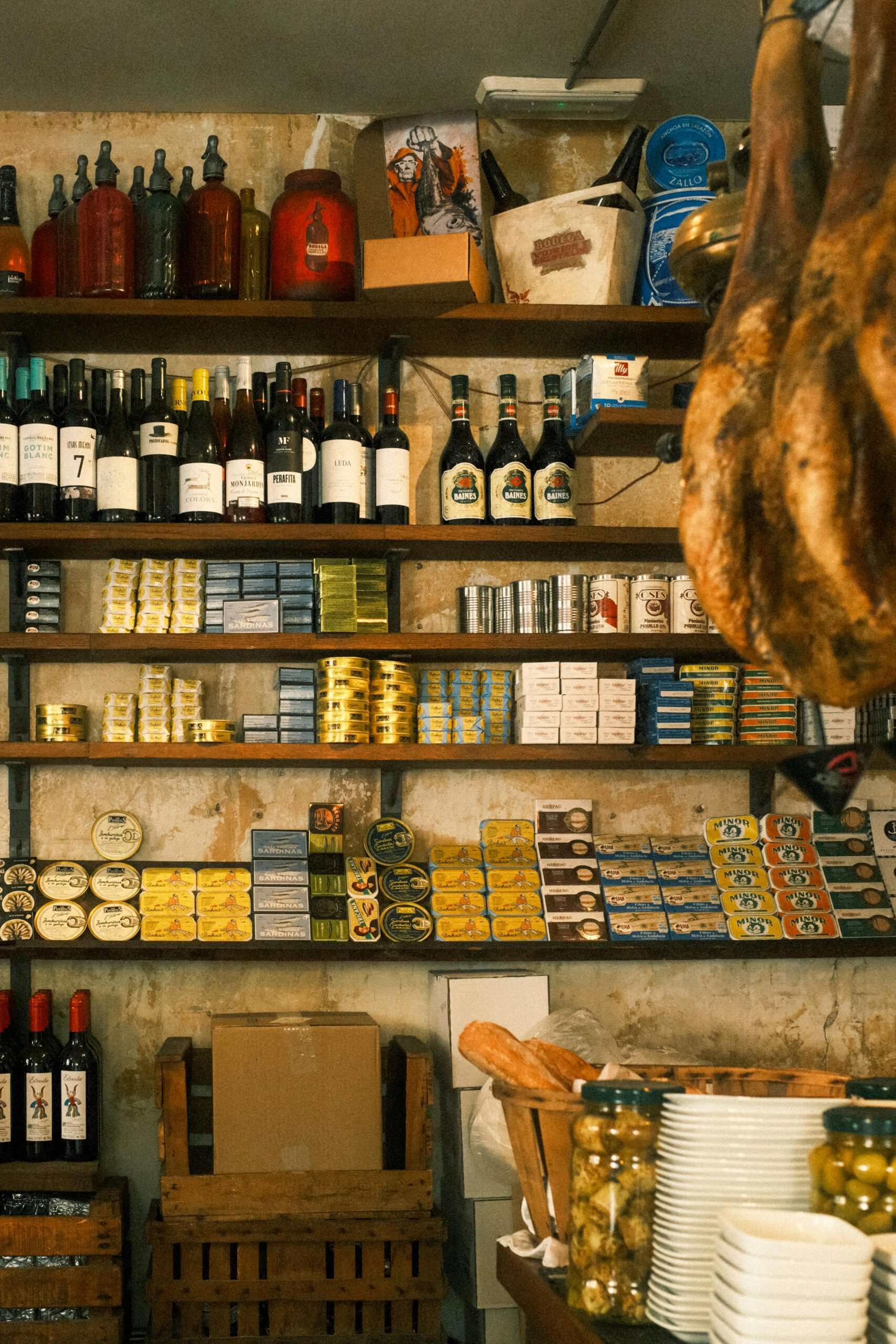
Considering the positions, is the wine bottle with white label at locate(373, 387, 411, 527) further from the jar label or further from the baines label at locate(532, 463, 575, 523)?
the jar label

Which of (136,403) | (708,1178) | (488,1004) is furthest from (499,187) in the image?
(708,1178)

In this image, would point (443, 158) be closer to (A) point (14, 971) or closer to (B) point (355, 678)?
(B) point (355, 678)

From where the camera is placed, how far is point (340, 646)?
10.1 feet

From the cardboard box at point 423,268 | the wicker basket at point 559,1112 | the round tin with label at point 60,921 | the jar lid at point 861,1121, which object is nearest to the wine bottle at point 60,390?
the cardboard box at point 423,268

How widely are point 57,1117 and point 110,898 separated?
0.54m

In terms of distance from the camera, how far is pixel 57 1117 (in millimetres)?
3016

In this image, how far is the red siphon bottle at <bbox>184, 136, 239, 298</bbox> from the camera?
10.5 ft

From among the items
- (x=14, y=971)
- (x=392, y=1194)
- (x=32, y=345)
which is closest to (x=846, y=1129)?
(x=392, y=1194)

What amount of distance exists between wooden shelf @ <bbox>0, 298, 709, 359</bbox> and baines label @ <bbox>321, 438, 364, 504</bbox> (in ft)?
1.06

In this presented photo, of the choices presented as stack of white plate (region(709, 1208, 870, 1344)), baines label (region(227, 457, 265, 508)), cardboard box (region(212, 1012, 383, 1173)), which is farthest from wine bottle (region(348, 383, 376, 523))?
stack of white plate (region(709, 1208, 870, 1344))

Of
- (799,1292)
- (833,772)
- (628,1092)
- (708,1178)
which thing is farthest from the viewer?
(628,1092)

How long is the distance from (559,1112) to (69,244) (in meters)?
2.68

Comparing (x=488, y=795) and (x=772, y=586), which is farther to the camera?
(x=488, y=795)

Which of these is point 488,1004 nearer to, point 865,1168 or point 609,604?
point 609,604
